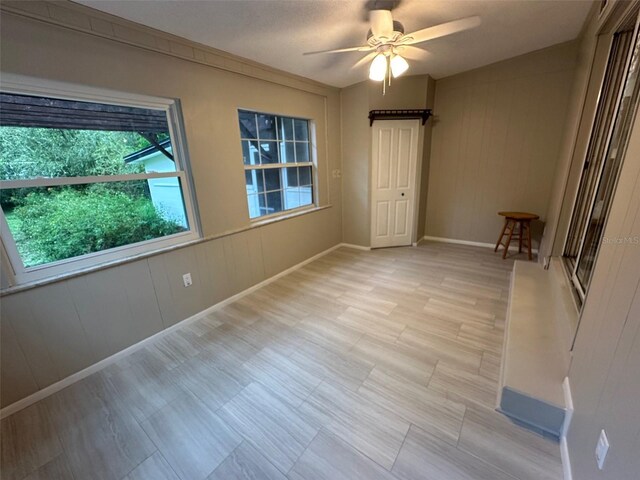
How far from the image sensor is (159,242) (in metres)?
2.32

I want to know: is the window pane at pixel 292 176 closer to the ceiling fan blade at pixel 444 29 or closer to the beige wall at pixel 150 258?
the beige wall at pixel 150 258

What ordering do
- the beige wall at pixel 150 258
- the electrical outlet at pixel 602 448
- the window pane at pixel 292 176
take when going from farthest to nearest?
1. the window pane at pixel 292 176
2. the beige wall at pixel 150 258
3. the electrical outlet at pixel 602 448

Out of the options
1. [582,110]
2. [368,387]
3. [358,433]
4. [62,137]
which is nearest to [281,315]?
[368,387]

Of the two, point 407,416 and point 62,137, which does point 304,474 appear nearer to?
point 407,416

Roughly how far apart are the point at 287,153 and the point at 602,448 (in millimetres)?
3552

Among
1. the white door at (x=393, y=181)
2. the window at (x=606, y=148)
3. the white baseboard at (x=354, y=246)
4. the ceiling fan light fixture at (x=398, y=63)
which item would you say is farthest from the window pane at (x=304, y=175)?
the window at (x=606, y=148)

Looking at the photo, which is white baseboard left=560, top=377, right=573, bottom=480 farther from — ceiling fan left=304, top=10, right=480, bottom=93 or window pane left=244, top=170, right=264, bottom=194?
window pane left=244, top=170, right=264, bottom=194

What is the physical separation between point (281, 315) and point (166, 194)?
5.09 feet

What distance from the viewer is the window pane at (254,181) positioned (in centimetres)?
309

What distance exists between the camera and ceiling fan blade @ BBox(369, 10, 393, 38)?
178 cm

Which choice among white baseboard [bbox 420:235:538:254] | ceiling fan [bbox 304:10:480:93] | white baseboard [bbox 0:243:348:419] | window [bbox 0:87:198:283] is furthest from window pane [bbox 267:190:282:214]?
white baseboard [bbox 420:235:538:254]

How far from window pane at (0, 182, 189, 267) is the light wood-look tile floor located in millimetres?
941

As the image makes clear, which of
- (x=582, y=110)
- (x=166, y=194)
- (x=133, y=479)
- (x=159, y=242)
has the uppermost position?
(x=582, y=110)

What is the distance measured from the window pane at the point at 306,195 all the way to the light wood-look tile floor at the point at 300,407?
5.75 feet
